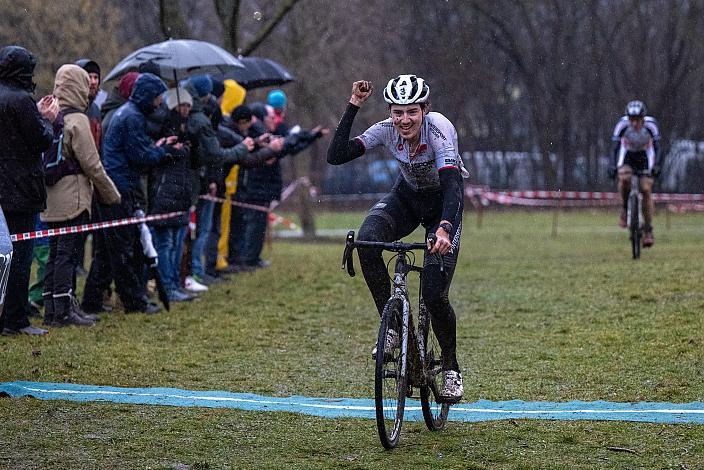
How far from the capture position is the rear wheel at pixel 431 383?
7.03 metres

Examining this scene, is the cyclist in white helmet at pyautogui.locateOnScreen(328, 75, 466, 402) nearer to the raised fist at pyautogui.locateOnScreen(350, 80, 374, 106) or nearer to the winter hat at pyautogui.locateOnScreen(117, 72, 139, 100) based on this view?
the raised fist at pyautogui.locateOnScreen(350, 80, 374, 106)

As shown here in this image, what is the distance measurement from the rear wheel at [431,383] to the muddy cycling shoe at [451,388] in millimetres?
41

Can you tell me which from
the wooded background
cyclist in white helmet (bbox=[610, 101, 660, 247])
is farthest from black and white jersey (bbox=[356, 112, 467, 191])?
the wooded background

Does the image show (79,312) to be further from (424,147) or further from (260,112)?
(260,112)

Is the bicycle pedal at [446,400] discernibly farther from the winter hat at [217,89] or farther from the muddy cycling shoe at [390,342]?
the winter hat at [217,89]

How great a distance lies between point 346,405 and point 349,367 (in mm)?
1646

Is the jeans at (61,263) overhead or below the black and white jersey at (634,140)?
below

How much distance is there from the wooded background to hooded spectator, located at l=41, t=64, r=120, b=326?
78.0 ft

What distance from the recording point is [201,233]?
15086 millimetres

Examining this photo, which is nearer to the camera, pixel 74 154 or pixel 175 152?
pixel 74 154

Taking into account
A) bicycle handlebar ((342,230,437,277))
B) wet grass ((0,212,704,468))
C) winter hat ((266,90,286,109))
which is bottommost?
wet grass ((0,212,704,468))

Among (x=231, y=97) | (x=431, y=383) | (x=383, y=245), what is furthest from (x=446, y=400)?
(x=231, y=97)

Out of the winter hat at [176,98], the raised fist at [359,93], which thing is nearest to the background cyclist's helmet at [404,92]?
the raised fist at [359,93]

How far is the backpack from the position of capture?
10773 millimetres
